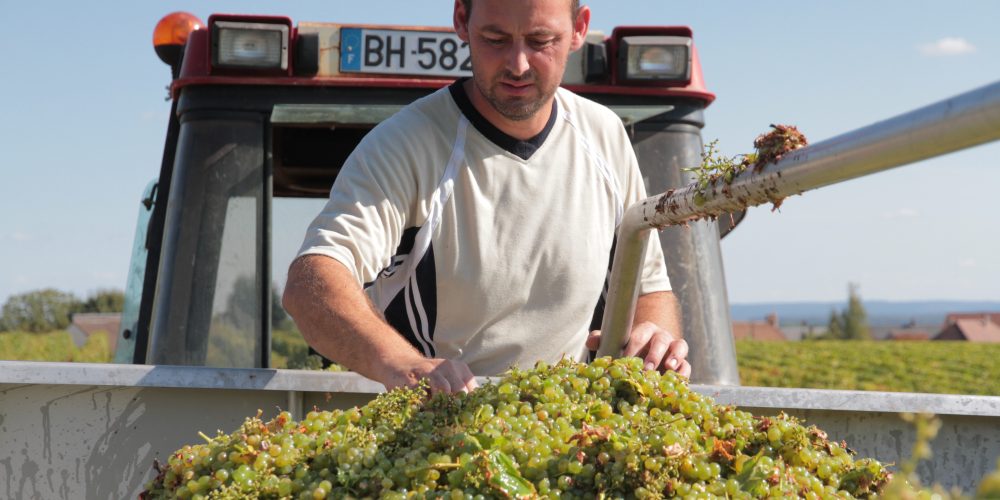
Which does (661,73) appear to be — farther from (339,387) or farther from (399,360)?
(399,360)

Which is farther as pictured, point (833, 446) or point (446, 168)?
point (446, 168)

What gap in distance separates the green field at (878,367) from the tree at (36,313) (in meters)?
28.8

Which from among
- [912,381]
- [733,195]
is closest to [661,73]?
[733,195]

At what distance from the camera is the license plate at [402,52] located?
3410 millimetres

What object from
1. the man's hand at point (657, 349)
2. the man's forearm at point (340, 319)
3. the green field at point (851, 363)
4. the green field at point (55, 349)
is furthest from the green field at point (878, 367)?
the man's forearm at point (340, 319)

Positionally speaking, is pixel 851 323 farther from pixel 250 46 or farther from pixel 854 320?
pixel 250 46

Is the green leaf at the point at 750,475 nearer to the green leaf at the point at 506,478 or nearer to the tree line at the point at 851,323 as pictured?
the green leaf at the point at 506,478

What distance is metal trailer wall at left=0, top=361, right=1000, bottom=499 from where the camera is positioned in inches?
92.9

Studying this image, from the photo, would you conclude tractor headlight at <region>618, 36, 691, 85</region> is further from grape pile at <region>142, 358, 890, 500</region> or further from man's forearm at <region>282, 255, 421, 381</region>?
grape pile at <region>142, 358, 890, 500</region>

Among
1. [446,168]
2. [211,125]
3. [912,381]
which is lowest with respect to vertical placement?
[912,381]

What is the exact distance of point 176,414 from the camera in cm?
244

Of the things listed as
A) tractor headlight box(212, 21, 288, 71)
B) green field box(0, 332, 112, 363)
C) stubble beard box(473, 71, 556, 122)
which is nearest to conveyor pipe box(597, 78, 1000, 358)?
stubble beard box(473, 71, 556, 122)

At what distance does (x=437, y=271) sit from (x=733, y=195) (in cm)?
99

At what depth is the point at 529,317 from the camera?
2.70 m
